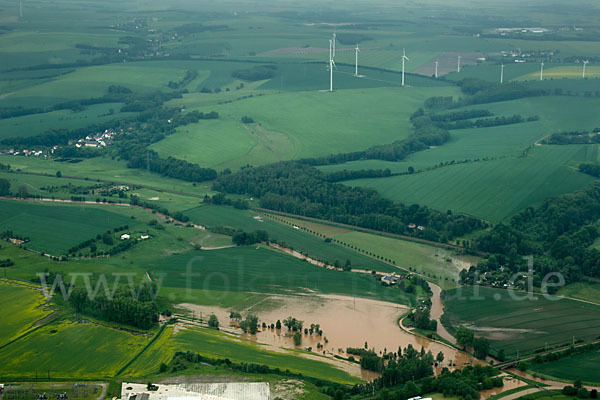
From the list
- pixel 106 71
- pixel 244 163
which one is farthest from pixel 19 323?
pixel 106 71

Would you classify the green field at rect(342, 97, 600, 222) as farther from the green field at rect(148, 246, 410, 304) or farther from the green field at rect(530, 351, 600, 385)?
the green field at rect(530, 351, 600, 385)

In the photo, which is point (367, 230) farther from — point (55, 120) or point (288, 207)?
point (55, 120)

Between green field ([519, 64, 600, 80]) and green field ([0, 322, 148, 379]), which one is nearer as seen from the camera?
green field ([0, 322, 148, 379])

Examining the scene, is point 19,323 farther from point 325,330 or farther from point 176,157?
point 176,157

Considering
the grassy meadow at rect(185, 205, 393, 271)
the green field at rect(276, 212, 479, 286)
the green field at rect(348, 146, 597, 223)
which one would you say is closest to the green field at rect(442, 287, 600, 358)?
the green field at rect(276, 212, 479, 286)

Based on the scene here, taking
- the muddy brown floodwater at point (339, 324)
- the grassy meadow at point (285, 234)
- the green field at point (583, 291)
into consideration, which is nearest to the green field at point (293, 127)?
the grassy meadow at point (285, 234)

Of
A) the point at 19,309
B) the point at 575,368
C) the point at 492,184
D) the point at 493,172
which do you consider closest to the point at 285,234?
the point at 492,184

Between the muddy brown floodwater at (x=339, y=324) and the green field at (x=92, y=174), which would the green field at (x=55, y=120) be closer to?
the green field at (x=92, y=174)

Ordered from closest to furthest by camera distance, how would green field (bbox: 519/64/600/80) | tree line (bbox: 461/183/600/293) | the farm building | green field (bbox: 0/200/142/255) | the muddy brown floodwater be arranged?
the farm building
the muddy brown floodwater
tree line (bbox: 461/183/600/293)
green field (bbox: 0/200/142/255)
green field (bbox: 519/64/600/80)
